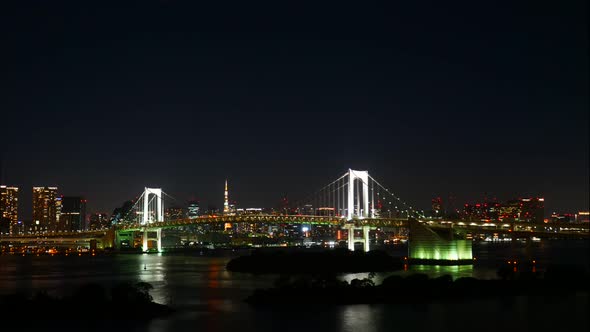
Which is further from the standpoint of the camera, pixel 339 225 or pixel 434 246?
pixel 339 225

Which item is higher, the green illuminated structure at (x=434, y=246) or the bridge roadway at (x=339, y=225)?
the bridge roadway at (x=339, y=225)

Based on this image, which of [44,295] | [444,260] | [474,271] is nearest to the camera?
[44,295]

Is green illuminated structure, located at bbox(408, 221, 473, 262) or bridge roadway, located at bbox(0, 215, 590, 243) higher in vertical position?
bridge roadway, located at bbox(0, 215, 590, 243)

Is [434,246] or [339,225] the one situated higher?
[339,225]

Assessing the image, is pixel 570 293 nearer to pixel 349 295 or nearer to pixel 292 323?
pixel 349 295

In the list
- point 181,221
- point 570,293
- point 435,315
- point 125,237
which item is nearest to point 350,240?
point 181,221

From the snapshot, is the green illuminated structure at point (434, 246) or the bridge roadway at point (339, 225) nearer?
the bridge roadway at point (339, 225)

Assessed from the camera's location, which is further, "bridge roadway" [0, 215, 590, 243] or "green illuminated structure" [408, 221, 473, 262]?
"green illuminated structure" [408, 221, 473, 262]

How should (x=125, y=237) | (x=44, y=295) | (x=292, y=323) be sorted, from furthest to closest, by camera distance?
1. (x=125, y=237)
2. (x=44, y=295)
3. (x=292, y=323)
